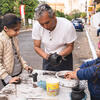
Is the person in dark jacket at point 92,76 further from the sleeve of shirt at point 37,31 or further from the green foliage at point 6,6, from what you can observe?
the green foliage at point 6,6

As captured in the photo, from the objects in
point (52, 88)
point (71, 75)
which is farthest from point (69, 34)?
point (52, 88)

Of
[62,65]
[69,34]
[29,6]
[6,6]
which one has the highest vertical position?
[69,34]

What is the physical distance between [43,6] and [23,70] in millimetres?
960

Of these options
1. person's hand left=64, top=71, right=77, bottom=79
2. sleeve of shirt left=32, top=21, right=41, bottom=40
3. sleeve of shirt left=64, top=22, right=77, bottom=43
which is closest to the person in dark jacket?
person's hand left=64, top=71, right=77, bottom=79

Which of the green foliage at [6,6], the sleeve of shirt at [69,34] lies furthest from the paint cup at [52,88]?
the green foliage at [6,6]

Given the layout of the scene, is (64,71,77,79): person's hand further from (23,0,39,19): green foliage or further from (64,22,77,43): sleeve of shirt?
(23,0,39,19): green foliage

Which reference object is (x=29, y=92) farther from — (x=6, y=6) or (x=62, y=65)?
(x=6, y=6)

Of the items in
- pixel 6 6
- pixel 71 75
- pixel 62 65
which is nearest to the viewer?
pixel 71 75

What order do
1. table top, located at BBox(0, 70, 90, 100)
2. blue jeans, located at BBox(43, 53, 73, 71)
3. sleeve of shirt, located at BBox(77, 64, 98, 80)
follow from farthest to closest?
blue jeans, located at BBox(43, 53, 73, 71)
sleeve of shirt, located at BBox(77, 64, 98, 80)
table top, located at BBox(0, 70, 90, 100)

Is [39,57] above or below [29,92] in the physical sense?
below

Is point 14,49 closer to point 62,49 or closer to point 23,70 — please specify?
point 23,70

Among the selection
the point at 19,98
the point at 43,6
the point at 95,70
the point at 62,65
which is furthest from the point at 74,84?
the point at 43,6

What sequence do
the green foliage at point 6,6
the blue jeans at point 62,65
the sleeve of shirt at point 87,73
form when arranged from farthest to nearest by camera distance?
the green foliage at point 6,6 → the blue jeans at point 62,65 → the sleeve of shirt at point 87,73

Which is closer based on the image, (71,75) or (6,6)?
(71,75)
